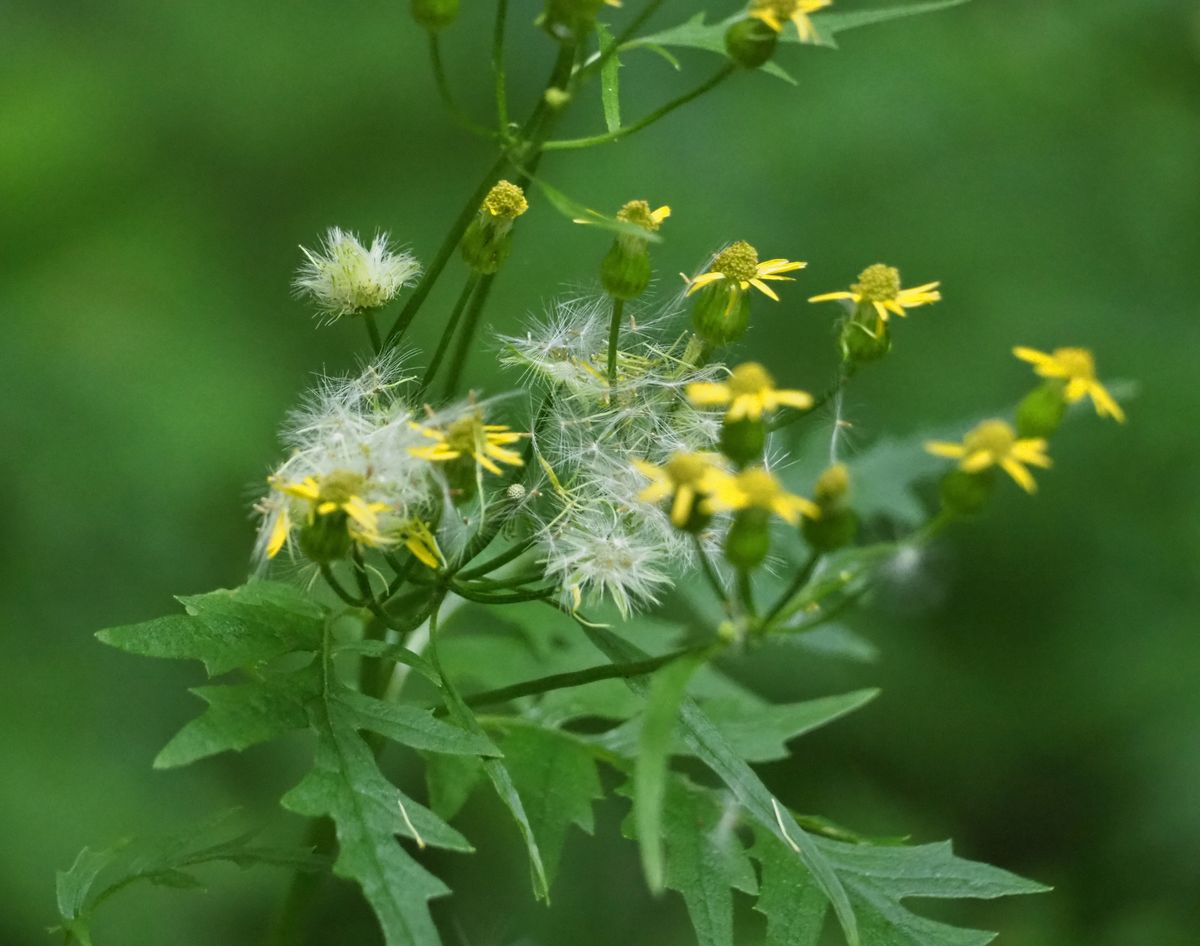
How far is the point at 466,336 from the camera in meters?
2.19

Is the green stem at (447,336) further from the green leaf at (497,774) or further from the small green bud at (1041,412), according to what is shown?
the small green bud at (1041,412)

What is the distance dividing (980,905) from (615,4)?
381cm

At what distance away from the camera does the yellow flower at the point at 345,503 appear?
193 cm

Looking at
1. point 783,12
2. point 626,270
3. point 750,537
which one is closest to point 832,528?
point 750,537

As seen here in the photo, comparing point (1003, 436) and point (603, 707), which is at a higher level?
point (1003, 436)

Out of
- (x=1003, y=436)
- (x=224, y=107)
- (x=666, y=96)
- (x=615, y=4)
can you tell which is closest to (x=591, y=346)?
(x=615, y=4)

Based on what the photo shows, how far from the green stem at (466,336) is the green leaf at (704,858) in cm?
79

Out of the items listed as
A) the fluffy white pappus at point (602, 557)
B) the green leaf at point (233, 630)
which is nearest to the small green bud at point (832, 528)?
the fluffy white pappus at point (602, 557)

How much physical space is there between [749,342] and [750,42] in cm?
313

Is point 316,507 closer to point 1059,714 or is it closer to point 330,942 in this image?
point 330,942

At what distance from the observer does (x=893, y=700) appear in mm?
5141


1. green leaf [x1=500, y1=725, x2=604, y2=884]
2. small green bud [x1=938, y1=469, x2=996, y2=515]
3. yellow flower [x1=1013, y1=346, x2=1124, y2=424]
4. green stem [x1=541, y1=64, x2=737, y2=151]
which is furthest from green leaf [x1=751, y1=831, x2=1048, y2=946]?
green stem [x1=541, y1=64, x2=737, y2=151]

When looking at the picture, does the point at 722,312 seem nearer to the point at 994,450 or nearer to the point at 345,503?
the point at 994,450

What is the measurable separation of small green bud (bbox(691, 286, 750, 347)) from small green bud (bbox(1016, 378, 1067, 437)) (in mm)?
494
